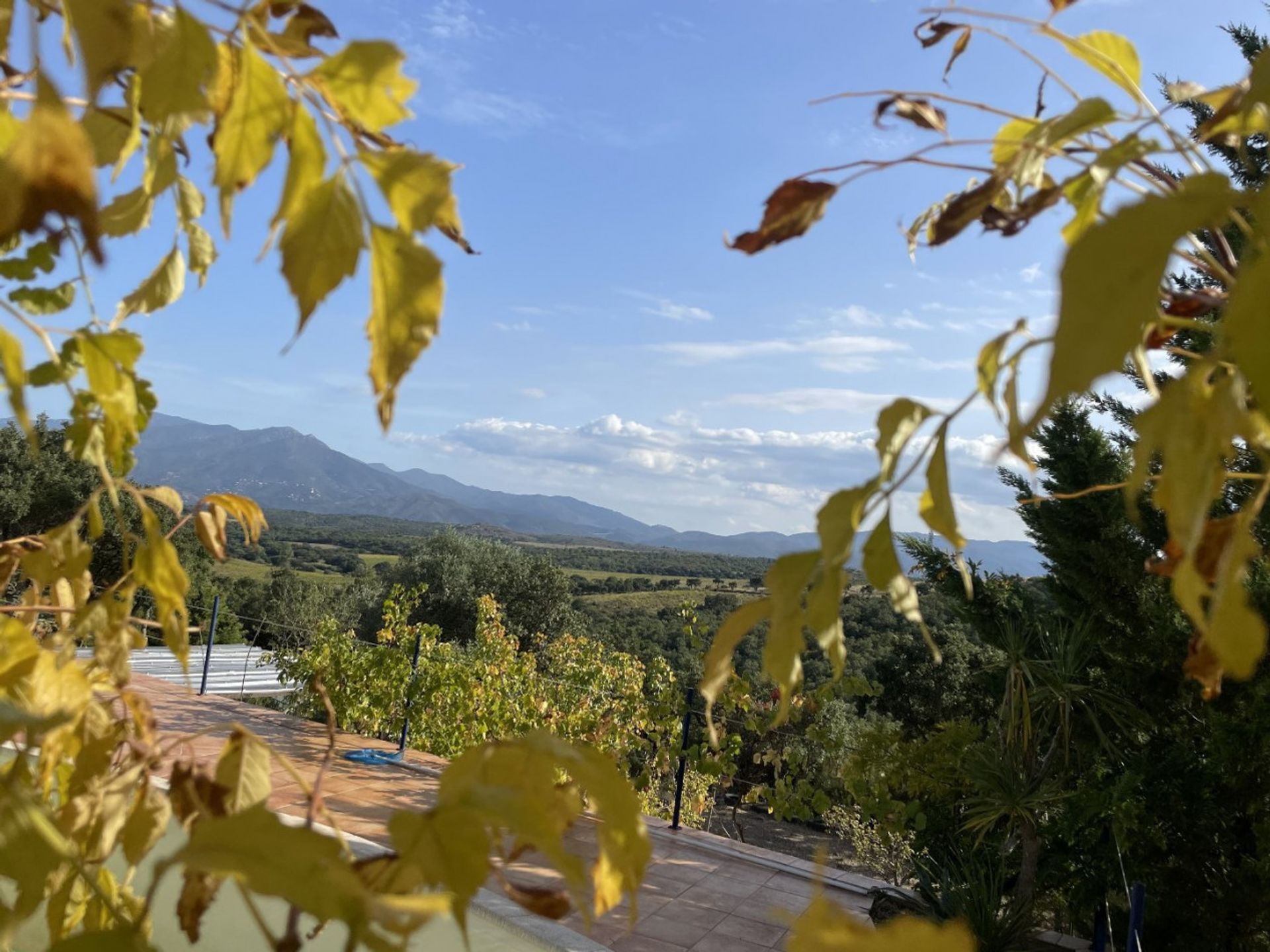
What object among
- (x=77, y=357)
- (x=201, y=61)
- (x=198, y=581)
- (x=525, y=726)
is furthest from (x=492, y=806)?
(x=198, y=581)

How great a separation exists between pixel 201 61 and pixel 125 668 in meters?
0.39

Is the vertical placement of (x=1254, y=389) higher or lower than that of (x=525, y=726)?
higher

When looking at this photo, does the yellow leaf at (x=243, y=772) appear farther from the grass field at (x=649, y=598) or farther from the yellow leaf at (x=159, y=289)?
the grass field at (x=649, y=598)

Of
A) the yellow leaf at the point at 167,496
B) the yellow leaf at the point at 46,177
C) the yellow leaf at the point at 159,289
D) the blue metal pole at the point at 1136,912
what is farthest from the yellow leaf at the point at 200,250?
the blue metal pole at the point at 1136,912

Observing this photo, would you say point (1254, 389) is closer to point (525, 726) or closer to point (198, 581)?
point (525, 726)

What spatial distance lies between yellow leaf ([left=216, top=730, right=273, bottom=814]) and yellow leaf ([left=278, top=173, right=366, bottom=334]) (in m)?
0.26

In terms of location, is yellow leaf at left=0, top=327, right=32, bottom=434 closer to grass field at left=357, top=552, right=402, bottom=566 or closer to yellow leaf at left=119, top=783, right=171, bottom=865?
yellow leaf at left=119, top=783, right=171, bottom=865

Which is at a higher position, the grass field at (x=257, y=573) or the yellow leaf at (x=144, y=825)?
the yellow leaf at (x=144, y=825)

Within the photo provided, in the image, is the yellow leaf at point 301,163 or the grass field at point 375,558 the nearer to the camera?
the yellow leaf at point 301,163

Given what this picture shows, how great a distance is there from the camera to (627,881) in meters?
0.40

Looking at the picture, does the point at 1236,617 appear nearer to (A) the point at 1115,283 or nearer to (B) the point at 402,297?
(A) the point at 1115,283

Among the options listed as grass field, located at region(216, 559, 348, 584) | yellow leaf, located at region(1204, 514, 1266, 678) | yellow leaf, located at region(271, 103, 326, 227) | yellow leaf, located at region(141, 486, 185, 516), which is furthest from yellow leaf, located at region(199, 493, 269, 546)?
grass field, located at region(216, 559, 348, 584)

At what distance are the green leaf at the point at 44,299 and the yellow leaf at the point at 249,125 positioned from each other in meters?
0.32

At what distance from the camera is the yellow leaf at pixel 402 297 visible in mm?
353
